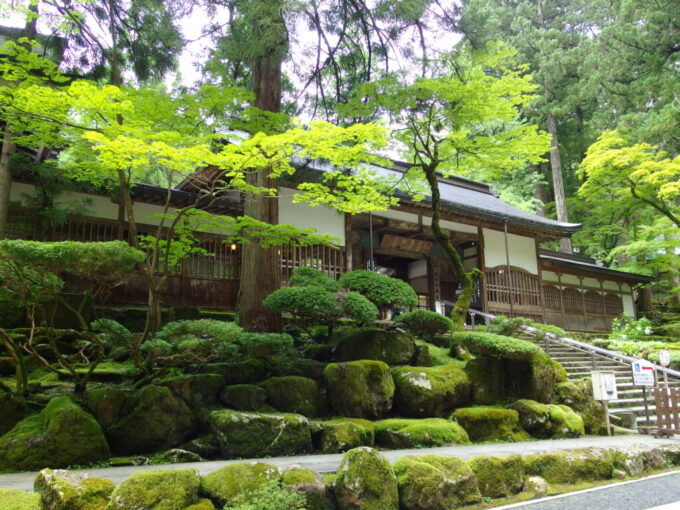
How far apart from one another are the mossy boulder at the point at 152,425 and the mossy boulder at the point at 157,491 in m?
2.75

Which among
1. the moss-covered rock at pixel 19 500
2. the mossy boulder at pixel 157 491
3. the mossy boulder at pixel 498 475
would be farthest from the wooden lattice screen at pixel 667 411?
the moss-covered rock at pixel 19 500

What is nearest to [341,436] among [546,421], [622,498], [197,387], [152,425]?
[197,387]

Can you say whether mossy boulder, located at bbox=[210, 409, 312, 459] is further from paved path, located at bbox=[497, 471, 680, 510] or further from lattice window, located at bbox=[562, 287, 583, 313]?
lattice window, located at bbox=[562, 287, 583, 313]

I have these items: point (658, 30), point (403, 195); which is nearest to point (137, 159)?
point (403, 195)

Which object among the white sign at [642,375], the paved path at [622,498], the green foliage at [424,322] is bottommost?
the paved path at [622,498]

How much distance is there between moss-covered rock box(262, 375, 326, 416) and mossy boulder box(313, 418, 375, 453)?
27.9 inches

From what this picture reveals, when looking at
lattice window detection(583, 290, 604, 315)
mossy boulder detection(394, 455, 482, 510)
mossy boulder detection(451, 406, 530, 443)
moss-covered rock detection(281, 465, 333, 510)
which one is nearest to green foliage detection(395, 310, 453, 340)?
mossy boulder detection(451, 406, 530, 443)

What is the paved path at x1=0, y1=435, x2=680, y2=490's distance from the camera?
485cm

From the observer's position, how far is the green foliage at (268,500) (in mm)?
3570

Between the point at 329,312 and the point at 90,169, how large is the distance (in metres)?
4.96

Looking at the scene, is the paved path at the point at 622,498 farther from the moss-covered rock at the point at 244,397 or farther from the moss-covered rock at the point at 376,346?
the moss-covered rock at the point at 376,346

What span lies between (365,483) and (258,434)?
2.69 m

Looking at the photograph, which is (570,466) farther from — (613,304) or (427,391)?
(613,304)

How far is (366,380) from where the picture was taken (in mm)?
7668
